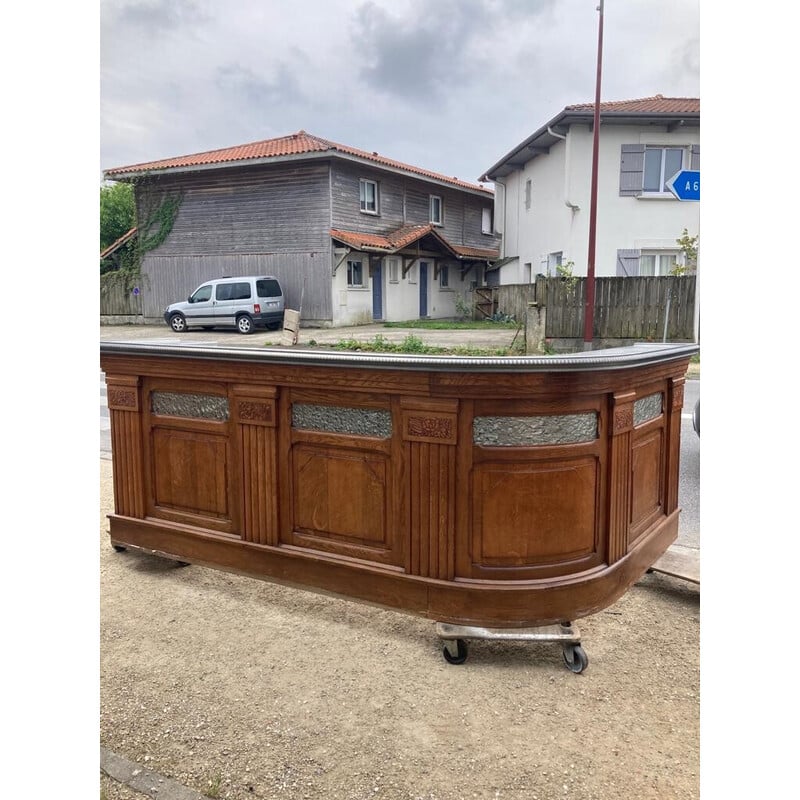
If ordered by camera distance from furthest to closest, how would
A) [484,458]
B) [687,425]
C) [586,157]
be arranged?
[687,425] < [586,157] < [484,458]

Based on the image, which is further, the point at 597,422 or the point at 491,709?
the point at 597,422

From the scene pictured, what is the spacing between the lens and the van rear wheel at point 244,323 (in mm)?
1226

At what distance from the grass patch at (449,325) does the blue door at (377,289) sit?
0.03 meters

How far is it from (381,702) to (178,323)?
77cm

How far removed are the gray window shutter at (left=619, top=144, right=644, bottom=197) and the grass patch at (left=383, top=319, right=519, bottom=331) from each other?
0.42 m

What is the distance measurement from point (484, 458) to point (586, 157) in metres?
0.78

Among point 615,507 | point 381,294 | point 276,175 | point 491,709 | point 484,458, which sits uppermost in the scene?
point 276,175

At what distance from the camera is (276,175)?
1211mm

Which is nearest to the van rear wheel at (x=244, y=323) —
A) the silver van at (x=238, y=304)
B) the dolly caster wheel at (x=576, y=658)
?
the silver van at (x=238, y=304)

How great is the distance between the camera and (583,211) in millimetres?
1805

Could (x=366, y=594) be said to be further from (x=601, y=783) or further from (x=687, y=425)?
(x=687, y=425)

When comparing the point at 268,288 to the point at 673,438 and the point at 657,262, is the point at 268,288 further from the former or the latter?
the point at 673,438
